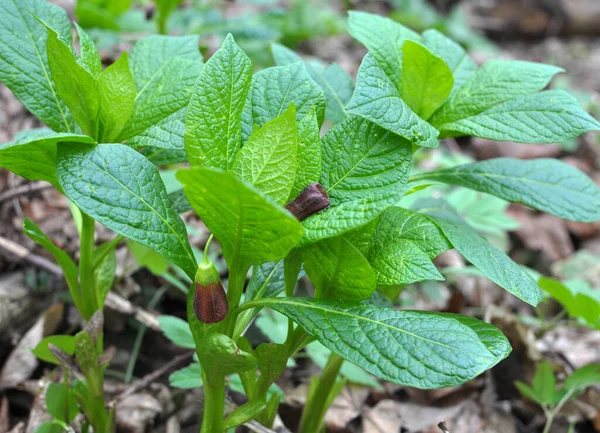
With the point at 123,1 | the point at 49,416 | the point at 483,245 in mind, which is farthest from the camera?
the point at 123,1

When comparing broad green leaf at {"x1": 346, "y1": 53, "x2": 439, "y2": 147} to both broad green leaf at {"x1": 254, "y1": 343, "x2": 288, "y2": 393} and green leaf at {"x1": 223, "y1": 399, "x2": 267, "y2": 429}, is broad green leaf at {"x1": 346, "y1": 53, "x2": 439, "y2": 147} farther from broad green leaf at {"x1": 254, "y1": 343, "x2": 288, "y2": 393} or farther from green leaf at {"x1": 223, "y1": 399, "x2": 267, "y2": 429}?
green leaf at {"x1": 223, "y1": 399, "x2": 267, "y2": 429}

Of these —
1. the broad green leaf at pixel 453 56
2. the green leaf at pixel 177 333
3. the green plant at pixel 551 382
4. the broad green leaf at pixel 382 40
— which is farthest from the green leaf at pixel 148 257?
the green plant at pixel 551 382

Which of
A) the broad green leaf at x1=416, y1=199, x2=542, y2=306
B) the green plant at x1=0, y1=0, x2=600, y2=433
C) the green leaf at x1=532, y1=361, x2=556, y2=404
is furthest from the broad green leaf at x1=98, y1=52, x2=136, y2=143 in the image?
the green leaf at x1=532, y1=361, x2=556, y2=404

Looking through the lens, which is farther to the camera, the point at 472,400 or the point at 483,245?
the point at 472,400

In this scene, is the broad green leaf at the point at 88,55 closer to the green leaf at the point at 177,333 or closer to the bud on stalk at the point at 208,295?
the bud on stalk at the point at 208,295

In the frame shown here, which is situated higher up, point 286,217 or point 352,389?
point 286,217

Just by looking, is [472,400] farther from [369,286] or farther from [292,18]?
[292,18]

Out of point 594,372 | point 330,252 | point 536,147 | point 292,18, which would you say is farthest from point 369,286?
point 292,18
